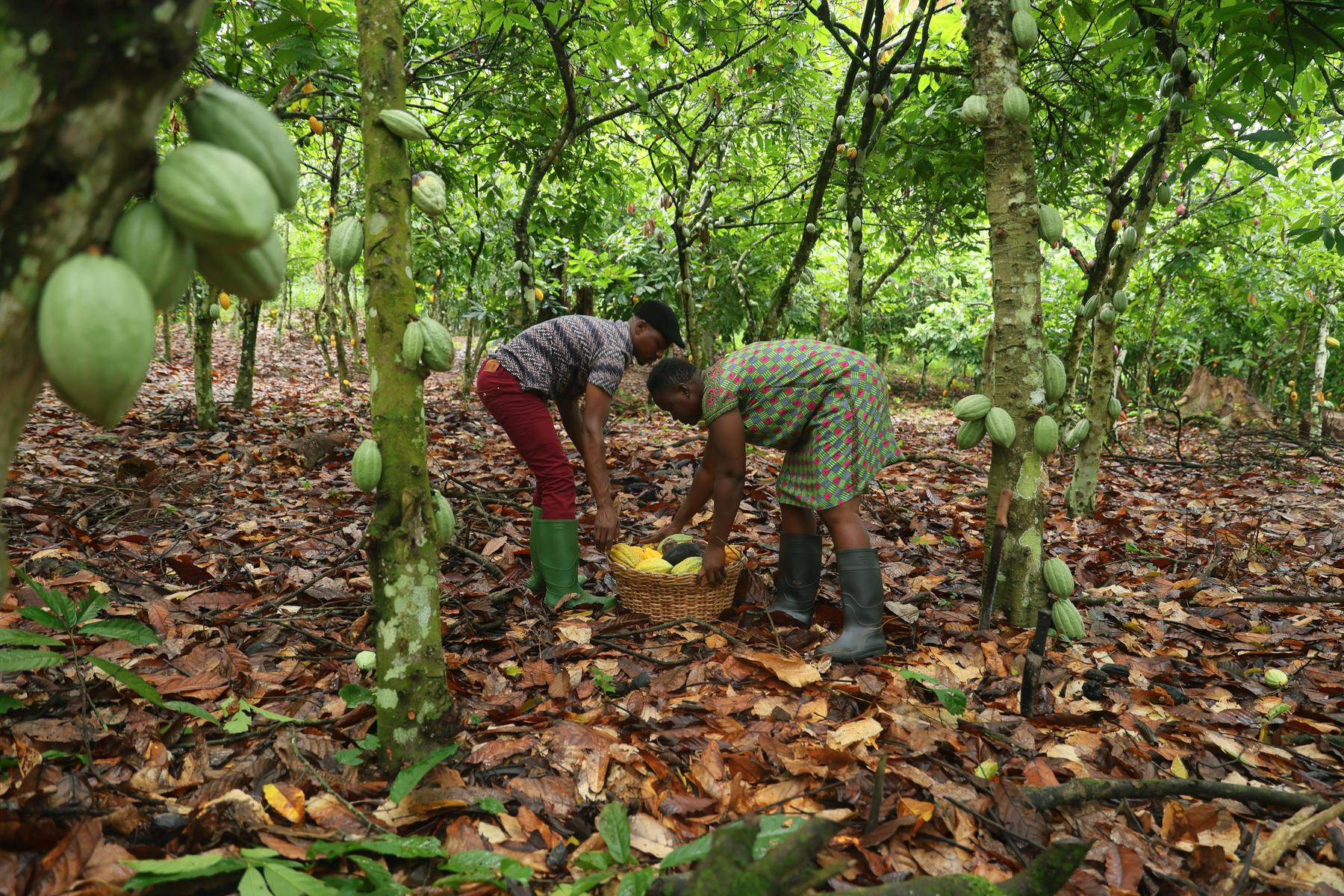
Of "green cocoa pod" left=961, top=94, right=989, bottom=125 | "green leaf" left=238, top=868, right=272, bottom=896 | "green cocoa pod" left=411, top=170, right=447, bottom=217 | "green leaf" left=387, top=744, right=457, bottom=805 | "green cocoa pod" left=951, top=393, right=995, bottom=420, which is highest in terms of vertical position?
"green cocoa pod" left=961, top=94, right=989, bottom=125

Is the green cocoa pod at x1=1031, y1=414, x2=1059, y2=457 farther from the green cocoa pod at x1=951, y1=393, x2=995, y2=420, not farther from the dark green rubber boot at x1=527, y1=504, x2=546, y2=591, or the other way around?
the dark green rubber boot at x1=527, y1=504, x2=546, y2=591

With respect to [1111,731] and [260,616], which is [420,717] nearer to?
[260,616]

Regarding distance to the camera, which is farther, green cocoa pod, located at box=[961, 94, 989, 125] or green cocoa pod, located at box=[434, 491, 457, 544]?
green cocoa pod, located at box=[961, 94, 989, 125]

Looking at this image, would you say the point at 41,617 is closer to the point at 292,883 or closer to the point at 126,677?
the point at 126,677

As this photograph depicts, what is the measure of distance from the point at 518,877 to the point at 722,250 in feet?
24.3

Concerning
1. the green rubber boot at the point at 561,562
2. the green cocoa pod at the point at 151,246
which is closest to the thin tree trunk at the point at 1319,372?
the green rubber boot at the point at 561,562

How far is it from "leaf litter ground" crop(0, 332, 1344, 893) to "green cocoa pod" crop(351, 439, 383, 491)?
0.66 m

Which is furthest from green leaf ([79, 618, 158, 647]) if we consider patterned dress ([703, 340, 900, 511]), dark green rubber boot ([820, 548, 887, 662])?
dark green rubber boot ([820, 548, 887, 662])

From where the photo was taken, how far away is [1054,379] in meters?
2.74

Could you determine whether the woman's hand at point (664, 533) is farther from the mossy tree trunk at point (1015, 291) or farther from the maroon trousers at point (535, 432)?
the mossy tree trunk at point (1015, 291)

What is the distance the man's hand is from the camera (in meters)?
3.26

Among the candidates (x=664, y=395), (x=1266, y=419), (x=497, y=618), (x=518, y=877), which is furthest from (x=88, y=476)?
(x=1266, y=419)

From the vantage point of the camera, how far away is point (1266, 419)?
10.1m

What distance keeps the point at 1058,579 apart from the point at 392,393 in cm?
227
